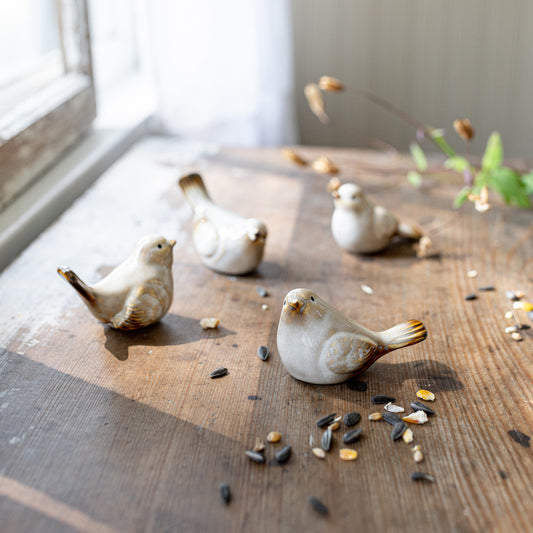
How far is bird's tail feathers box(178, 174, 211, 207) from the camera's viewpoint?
104 centimetres

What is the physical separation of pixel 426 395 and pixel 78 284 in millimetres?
440

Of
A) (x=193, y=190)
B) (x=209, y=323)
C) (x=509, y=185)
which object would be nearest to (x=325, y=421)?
(x=209, y=323)

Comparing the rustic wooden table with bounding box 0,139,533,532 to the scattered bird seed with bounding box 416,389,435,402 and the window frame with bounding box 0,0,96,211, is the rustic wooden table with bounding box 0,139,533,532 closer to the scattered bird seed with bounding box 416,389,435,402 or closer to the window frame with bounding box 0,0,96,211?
the scattered bird seed with bounding box 416,389,435,402

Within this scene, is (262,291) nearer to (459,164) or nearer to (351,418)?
(351,418)

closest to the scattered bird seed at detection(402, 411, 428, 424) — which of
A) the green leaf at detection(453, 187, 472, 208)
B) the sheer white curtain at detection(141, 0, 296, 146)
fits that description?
the green leaf at detection(453, 187, 472, 208)

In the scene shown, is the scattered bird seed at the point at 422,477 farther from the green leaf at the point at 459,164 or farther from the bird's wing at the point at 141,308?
the green leaf at the point at 459,164

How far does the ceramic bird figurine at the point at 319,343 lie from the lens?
716 mm

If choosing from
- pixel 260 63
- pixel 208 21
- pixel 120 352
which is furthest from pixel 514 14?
pixel 120 352

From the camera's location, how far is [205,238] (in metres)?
0.99

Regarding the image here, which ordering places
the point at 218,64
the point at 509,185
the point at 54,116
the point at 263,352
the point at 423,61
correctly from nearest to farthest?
the point at 263,352 → the point at 509,185 → the point at 54,116 → the point at 218,64 → the point at 423,61

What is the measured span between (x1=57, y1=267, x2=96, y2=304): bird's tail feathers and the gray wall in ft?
5.49

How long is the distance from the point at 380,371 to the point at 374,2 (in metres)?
1.74

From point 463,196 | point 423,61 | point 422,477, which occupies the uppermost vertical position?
point 423,61

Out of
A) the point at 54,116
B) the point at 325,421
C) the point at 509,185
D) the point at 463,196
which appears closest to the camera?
the point at 325,421
